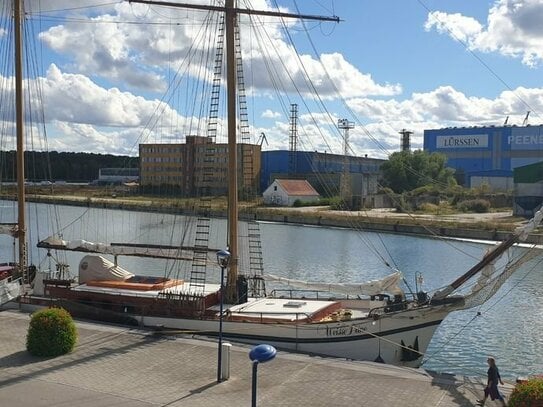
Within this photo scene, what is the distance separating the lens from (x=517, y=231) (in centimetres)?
1583

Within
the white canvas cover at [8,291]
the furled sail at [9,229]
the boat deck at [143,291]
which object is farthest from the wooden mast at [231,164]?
Result: the furled sail at [9,229]

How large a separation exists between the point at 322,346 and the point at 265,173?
105333 millimetres

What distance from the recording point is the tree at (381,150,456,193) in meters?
108

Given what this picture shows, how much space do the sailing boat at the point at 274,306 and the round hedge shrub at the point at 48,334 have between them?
3.79m

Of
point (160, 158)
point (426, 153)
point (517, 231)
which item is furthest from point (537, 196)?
point (517, 231)

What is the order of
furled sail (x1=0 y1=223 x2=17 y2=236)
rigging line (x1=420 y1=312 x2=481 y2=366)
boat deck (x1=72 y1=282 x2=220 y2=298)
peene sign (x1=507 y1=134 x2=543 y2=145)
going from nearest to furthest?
boat deck (x1=72 y1=282 x2=220 y2=298)
rigging line (x1=420 y1=312 x2=481 y2=366)
furled sail (x1=0 y1=223 x2=17 y2=236)
peene sign (x1=507 y1=134 x2=543 y2=145)

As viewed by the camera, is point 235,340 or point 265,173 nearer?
point 235,340

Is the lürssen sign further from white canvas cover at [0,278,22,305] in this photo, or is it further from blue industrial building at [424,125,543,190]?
white canvas cover at [0,278,22,305]

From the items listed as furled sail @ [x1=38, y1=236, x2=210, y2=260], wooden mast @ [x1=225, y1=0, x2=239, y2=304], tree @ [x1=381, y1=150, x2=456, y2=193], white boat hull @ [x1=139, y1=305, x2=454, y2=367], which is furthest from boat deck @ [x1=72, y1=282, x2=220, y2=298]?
tree @ [x1=381, y1=150, x2=456, y2=193]

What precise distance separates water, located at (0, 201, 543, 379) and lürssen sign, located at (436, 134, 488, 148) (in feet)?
167

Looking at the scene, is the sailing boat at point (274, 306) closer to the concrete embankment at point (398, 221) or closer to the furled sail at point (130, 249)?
the furled sail at point (130, 249)

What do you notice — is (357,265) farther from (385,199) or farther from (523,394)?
(385,199)

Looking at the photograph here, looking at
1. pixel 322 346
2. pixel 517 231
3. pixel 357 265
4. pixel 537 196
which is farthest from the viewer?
pixel 537 196

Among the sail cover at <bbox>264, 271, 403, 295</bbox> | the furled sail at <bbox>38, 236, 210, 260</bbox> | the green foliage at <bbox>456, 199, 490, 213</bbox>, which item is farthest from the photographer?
the green foliage at <bbox>456, 199, 490, 213</bbox>
